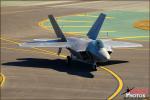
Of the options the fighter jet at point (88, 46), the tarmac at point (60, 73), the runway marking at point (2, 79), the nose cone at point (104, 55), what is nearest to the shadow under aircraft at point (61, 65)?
the tarmac at point (60, 73)

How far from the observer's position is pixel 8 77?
3750 cm

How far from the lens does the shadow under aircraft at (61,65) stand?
40.1m

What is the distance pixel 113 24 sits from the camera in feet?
228

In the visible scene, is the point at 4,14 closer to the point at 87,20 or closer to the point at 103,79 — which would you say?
the point at 87,20

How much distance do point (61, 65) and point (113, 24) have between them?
28.1m

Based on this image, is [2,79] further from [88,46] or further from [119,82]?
[119,82]

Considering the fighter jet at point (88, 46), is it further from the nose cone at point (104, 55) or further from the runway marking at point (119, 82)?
the runway marking at point (119, 82)

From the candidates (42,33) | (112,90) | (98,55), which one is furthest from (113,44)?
(42,33)

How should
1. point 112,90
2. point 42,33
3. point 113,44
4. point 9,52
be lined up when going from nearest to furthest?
A: point 112,90 → point 113,44 → point 9,52 → point 42,33

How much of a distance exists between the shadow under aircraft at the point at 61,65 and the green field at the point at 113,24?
1594cm

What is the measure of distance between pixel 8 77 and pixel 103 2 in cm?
6380

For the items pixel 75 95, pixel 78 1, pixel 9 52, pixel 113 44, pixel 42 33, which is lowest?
pixel 78 1

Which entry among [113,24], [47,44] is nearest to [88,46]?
[47,44]

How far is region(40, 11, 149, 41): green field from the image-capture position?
200 ft
